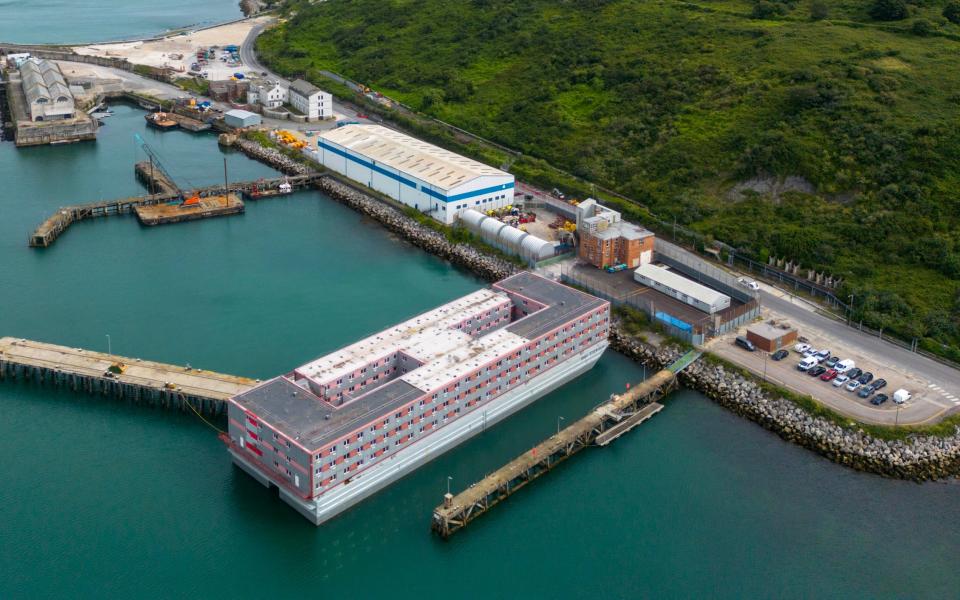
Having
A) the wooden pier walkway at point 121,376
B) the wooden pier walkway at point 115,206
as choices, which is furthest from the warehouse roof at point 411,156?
the wooden pier walkway at point 121,376

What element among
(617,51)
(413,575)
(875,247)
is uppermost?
(617,51)

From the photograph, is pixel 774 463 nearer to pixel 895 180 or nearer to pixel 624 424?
pixel 624 424

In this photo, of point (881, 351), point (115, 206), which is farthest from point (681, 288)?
point (115, 206)

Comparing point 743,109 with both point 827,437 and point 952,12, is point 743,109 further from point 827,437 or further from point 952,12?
point 827,437

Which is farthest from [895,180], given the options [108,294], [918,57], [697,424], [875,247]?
[108,294]

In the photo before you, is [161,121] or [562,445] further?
[161,121]

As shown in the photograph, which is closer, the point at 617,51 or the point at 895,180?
the point at 895,180
